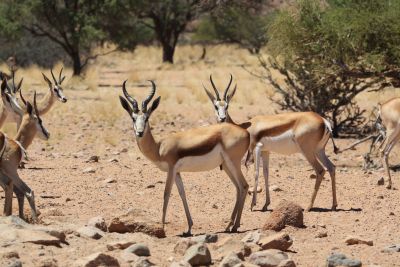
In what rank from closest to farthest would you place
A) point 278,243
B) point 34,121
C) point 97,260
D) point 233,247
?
point 97,260, point 233,247, point 278,243, point 34,121

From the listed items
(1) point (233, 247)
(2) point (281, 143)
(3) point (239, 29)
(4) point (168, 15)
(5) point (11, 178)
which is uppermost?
(4) point (168, 15)

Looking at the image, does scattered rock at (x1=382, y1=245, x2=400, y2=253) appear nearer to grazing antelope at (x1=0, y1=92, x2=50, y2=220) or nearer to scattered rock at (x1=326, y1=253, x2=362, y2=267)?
scattered rock at (x1=326, y1=253, x2=362, y2=267)

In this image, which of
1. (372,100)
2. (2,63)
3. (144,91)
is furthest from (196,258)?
(2,63)

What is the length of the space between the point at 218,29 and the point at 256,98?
Answer: 26.7 metres

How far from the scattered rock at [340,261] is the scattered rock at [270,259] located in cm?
38

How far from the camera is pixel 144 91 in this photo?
2844 centimetres

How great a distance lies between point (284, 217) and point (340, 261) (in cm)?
197

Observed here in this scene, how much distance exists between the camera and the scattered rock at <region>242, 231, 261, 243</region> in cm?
912

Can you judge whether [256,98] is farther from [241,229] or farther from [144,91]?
[241,229]

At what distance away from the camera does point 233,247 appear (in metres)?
8.58

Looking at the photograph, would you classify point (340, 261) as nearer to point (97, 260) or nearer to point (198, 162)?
point (97, 260)

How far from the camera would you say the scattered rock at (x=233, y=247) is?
27.6 feet

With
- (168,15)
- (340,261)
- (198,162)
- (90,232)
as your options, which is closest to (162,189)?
(198,162)

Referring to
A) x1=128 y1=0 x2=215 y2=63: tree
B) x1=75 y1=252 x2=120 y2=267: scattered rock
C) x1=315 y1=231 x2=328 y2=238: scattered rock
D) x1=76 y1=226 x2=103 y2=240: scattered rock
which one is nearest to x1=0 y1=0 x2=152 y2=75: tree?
x1=128 y1=0 x2=215 y2=63: tree
